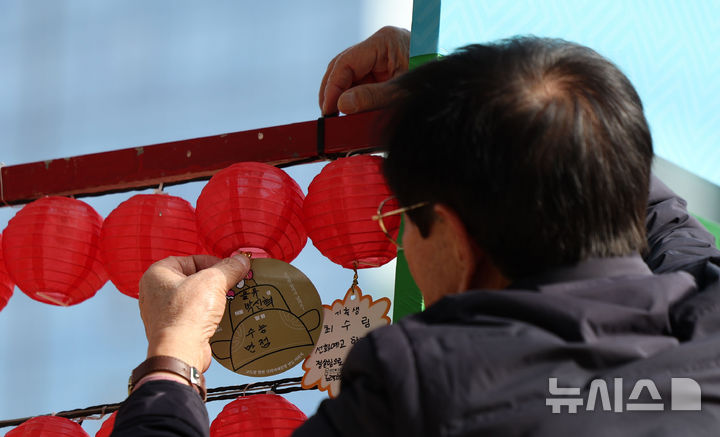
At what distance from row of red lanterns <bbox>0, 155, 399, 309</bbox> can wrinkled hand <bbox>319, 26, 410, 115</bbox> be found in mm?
161

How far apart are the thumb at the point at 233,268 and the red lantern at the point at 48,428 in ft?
4.16

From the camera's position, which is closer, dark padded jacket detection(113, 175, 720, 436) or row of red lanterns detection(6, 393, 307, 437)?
dark padded jacket detection(113, 175, 720, 436)

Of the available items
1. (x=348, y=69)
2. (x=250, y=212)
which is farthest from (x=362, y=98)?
(x=250, y=212)

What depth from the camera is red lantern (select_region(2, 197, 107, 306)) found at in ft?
7.38

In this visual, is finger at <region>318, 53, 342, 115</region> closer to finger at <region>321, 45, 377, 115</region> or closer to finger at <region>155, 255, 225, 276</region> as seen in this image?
finger at <region>321, 45, 377, 115</region>

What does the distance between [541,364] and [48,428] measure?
7.15 feet

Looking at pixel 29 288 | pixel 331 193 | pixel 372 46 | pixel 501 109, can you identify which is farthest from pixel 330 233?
pixel 501 109

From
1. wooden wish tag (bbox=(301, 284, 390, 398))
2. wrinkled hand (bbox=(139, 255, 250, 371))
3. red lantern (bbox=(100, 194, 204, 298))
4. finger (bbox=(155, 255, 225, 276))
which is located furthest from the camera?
red lantern (bbox=(100, 194, 204, 298))

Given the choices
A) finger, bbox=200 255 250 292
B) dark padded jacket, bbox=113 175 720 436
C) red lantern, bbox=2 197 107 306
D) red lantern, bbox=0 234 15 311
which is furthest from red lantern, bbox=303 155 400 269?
red lantern, bbox=0 234 15 311

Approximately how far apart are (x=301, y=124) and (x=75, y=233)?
79cm

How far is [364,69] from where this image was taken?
205 centimetres

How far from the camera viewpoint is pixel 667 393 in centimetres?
68

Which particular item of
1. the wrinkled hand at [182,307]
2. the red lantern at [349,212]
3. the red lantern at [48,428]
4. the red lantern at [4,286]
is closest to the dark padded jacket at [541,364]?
the wrinkled hand at [182,307]

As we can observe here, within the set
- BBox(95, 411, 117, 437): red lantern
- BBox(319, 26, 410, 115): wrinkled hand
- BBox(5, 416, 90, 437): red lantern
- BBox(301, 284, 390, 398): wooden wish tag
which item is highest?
BBox(319, 26, 410, 115): wrinkled hand
